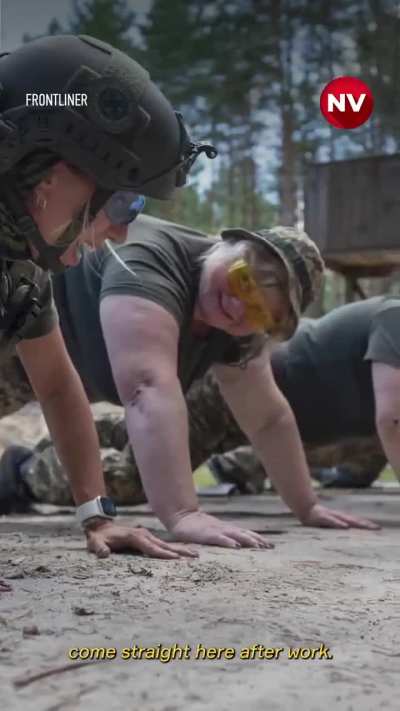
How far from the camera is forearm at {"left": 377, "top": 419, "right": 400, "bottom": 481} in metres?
2.83

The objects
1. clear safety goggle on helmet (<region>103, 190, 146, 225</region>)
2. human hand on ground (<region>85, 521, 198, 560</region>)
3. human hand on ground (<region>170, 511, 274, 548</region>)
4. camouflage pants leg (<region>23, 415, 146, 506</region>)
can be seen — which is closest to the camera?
clear safety goggle on helmet (<region>103, 190, 146, 225</region>)

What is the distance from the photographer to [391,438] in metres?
2.86

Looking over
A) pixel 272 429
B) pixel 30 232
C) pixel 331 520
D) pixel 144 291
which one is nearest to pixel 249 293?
pixel 144 291

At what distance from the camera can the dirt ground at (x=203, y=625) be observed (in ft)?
2.64

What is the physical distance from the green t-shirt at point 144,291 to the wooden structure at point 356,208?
244 centimetres

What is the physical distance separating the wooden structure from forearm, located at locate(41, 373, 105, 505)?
347 centimetres

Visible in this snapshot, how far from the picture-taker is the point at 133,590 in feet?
4.27

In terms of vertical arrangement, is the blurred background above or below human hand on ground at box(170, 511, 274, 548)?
above

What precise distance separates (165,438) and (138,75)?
0.84m

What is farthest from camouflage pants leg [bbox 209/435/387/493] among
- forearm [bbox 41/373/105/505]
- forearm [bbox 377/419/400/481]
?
forearm [bbox 41/373/105/505]

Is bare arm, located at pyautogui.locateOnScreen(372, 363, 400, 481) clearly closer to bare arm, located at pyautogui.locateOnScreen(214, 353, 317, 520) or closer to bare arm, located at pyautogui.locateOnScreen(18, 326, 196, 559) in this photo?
bare arm, located at pyautogui.locateOnScreen(214, 353, 317, 520)

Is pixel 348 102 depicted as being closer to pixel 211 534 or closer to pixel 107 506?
pixel 211 534

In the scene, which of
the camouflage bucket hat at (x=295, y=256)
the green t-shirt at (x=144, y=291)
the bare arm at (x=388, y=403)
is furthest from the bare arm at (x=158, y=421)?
the bare arm at (x=388, y=403)

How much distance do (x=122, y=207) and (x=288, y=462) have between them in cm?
129
